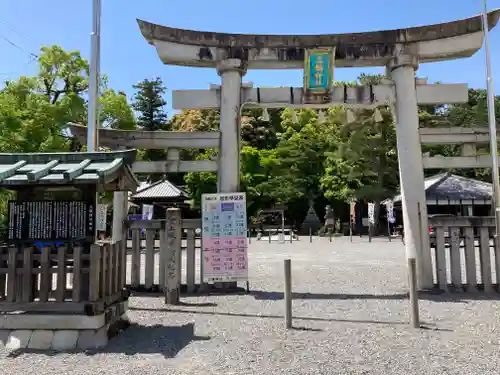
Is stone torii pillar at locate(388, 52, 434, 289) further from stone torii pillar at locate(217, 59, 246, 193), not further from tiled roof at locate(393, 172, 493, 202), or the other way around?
tiled roof at locate(393, 172, 493, 202)

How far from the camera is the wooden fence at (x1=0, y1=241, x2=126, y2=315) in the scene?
5.47 metres

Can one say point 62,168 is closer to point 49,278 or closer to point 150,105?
Answer: point 49,278

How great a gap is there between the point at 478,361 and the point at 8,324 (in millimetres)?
5504

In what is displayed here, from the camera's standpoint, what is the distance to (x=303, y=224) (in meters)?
34.5

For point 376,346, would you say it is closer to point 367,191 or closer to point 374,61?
point 374,61

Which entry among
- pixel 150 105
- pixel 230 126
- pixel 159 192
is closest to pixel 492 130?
pixel 230 126

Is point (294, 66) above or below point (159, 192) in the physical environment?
above

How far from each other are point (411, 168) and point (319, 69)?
283cm

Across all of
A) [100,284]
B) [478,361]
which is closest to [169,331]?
[100,284]

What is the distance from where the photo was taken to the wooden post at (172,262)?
7.86m

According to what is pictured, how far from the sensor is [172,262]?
25.8 ft

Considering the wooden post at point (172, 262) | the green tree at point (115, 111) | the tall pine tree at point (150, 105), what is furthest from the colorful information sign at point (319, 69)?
the tall pine tree at point (150, 105)

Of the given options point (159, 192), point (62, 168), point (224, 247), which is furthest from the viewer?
point (159, 192)

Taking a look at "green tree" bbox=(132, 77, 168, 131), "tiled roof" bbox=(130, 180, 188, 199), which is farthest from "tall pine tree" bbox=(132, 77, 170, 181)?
"tiled roof" bbox=(130, 180, 188, 199)
